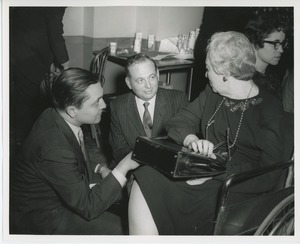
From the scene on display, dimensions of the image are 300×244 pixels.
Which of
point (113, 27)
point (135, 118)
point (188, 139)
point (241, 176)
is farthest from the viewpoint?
point (113, 27)

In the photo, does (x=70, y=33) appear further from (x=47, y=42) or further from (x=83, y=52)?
(x=47, y=42)

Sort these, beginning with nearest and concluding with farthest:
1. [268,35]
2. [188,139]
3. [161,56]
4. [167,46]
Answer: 1. [188,139]
2. [268,35]
3. [161,56]
4. [167,46]

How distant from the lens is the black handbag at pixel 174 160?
1122 millimetres

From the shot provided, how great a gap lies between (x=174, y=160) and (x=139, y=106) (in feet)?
2.64

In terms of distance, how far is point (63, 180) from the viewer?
128 centimetres

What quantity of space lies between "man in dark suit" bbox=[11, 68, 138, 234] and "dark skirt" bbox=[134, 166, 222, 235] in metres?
0.13

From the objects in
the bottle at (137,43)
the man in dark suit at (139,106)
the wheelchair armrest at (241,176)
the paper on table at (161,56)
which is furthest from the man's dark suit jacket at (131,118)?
the bottle at (137,43)

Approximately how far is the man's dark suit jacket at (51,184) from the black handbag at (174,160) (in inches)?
8.9

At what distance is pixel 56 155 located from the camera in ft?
4.16

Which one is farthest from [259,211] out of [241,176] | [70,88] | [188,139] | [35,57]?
[35,57]

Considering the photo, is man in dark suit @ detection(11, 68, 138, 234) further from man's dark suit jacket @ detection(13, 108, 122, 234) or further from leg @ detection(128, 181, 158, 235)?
leg @ detection(128, 181, 158, 235)

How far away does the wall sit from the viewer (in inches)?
135

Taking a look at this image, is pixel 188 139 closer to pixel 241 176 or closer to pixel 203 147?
pixel 203 147

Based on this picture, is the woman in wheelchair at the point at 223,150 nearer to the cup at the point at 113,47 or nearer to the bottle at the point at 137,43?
the cup at the point at 113,47
